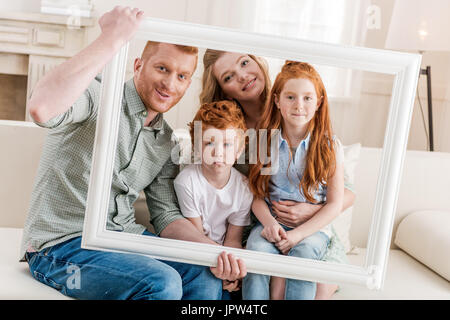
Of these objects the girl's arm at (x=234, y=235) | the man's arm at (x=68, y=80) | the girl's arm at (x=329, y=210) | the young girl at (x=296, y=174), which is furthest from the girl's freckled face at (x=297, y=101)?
the man's arm at (x=68, y=80)

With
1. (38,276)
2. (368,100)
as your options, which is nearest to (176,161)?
(38,276)

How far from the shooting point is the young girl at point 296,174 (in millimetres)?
1010

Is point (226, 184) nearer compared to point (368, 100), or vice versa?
point (226, 184)

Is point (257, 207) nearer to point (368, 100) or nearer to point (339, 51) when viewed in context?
point (339, 51)

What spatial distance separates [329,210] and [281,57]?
1.06ft

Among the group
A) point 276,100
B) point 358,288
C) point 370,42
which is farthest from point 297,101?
point 370,42

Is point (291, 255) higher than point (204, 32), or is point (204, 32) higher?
point (204, 32)

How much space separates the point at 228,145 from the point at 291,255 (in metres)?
0.26

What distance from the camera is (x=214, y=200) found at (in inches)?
40.8

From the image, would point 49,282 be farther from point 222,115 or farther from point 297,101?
point 297,101

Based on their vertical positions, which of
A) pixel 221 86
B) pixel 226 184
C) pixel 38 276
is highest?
pixel 221 86

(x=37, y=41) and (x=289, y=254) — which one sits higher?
(x=37, y=41)

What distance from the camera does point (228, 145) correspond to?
1.01 m

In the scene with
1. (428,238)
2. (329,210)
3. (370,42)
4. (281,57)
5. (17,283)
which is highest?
(370,42)
